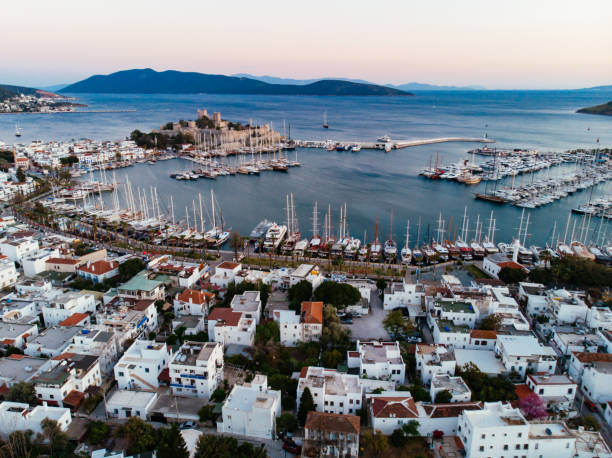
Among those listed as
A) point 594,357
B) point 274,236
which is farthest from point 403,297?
point 274,236

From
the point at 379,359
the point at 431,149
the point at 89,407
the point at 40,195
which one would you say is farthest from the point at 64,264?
the point at 431,149

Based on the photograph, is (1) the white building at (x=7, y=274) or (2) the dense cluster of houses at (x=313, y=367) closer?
(2) the dense cluster of houses at (x=313, y=367)

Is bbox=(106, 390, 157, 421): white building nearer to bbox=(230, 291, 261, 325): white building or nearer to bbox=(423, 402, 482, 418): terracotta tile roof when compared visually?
bbox=(230, 291, 261, 325): white building

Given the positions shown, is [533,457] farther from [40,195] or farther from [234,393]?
[40,195]

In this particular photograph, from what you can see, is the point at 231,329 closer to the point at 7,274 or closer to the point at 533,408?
the point at 533,408

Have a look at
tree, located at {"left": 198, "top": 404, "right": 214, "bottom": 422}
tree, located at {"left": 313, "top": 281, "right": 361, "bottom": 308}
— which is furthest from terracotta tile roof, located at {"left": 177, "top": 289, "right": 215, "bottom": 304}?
tree, located at {"left": 198, "top": 404, "right": 214, "bottom": 422}

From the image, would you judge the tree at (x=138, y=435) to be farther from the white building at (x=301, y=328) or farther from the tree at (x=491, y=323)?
the tree at (x=491, y=323)

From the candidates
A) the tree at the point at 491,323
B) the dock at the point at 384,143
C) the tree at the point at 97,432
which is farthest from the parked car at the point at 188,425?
the dock at the point at 384,143

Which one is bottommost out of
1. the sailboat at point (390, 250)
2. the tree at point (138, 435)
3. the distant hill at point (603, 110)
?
the sailboat at point (390, 250)
